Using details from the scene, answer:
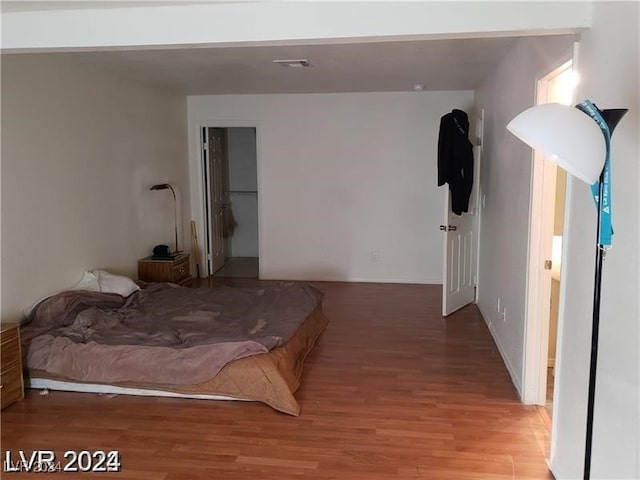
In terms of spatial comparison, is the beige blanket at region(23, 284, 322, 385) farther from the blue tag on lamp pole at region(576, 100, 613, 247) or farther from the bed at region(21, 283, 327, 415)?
the blue tag on lamp pole at region(576, 100, 613, 247)

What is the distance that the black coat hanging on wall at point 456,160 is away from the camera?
16.1 ft

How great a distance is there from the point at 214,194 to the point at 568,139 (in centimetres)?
611

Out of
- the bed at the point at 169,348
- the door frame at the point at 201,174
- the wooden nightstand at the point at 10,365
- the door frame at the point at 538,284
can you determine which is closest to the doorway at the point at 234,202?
the door frame at the point at 201,174

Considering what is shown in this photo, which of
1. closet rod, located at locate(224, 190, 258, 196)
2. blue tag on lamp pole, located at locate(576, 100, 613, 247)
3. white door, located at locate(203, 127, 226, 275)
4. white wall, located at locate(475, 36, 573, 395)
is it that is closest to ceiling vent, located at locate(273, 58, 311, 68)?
white wall, located at locate(475, 36, 573, 395)

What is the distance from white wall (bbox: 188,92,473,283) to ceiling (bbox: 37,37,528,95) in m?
0.34

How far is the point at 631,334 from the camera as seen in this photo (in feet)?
5.61

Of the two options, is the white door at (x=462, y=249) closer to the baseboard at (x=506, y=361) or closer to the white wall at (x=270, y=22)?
the baseboard at (x=506, y=361)

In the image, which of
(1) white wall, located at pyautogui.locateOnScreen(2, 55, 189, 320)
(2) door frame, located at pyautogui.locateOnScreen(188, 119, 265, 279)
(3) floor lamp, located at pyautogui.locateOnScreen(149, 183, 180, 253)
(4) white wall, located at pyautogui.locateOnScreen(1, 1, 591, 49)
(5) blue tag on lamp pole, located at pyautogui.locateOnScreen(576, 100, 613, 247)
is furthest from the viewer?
(2) door frame, located at pyautogui.locateOnScreen(188, 119, 265, 279)

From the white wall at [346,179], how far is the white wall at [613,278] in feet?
13.6

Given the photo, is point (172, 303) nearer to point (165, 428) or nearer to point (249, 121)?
point (165, 428)

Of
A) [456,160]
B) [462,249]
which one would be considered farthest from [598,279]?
[462,249]

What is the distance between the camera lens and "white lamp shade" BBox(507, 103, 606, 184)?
148cm

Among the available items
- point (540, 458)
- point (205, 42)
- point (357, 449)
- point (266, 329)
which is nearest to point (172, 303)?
point (266, 329)

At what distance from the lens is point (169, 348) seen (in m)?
3.42
